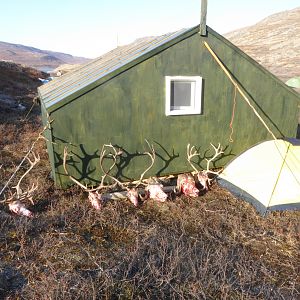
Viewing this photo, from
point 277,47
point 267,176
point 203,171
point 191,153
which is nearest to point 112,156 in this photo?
point 191,153

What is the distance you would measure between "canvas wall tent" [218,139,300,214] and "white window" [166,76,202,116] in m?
2.23

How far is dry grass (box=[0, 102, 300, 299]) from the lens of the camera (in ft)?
15.3

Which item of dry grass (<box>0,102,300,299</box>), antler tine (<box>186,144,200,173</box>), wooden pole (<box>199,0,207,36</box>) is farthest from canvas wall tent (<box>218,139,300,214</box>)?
wooden pole (<box>199,0,207,36</box>)

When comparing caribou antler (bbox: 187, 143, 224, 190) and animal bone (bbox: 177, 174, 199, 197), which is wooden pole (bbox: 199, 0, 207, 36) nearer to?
caribou antler (bbox: 187, 143, 224, 190)

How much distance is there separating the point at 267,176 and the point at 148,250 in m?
4.33

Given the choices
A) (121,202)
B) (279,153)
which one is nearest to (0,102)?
(121,202)

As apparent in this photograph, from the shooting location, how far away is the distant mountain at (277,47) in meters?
37.7

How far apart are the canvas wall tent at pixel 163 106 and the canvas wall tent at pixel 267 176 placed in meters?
1.26

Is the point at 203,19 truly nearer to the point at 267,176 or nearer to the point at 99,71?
the point at 99,71

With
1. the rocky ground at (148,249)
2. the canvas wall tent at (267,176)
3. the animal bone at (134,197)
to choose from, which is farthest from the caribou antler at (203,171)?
the animal bone at (134,197)

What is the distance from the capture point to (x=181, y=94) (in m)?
9.17

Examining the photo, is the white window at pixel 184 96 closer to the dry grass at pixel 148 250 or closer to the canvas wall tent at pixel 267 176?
the canvas wall tent at pixel 267 176

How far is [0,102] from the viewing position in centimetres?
2180

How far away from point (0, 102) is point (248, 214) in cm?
2088
